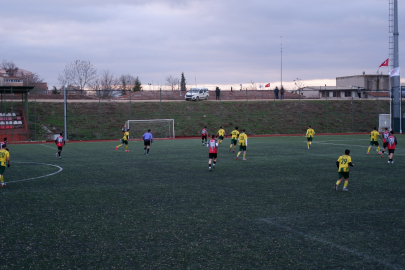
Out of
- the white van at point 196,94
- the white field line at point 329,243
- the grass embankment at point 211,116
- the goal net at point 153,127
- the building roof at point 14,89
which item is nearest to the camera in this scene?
the white field line at point 329,243

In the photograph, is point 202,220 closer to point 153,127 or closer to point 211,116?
point 153,127

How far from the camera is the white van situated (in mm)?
59781

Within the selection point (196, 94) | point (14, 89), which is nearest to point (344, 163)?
point (14, 89)

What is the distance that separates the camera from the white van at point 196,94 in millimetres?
59781

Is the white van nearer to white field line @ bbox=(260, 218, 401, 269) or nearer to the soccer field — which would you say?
the soccer field

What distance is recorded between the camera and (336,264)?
636cm

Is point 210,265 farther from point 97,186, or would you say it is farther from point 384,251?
point 97,186

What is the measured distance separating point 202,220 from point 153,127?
39.3 m

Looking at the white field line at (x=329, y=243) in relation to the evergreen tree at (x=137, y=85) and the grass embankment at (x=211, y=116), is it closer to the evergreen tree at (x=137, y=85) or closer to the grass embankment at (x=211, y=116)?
the grass embankment at (x=211, y=116)

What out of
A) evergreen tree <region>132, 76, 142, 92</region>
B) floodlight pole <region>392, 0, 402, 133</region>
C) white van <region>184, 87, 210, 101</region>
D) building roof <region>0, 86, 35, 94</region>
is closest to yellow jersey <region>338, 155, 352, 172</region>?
building roof <region>0, 86, 35, 94</region>

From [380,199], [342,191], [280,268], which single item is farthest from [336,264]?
[342,191]

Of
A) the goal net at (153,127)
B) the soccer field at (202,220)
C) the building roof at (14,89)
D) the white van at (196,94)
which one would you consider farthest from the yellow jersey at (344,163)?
the white van at (196,94)

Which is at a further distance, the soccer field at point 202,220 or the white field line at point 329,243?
the soccer field at point 202,220

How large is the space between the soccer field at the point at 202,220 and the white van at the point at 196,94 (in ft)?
142
